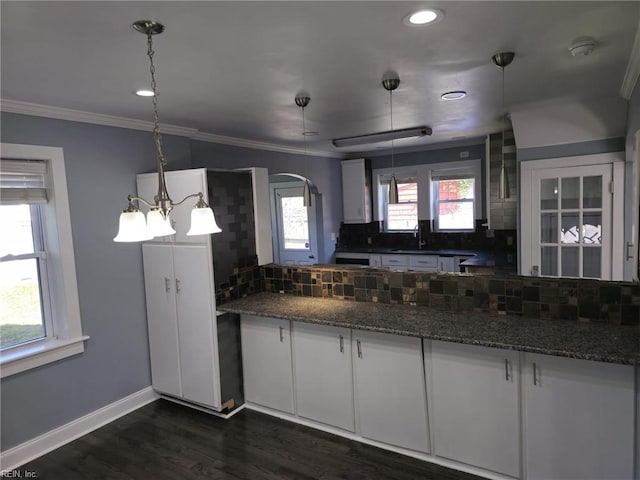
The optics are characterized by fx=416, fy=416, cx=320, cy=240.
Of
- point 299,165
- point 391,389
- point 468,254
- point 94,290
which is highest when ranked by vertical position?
point 299,165

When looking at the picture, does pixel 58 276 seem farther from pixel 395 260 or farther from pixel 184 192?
pixel 395 260

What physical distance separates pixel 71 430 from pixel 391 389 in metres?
2.32

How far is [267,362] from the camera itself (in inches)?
126

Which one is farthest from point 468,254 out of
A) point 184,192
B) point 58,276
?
point 58,276

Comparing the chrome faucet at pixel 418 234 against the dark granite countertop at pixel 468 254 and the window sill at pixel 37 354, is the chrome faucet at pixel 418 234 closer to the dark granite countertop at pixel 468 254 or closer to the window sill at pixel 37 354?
the dark granite countertop at pixel 468 254

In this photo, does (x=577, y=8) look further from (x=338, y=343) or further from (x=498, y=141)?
(x=498, y=141)

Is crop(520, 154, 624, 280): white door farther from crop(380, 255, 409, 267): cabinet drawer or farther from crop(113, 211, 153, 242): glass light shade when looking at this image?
crop(113, 211, 153, 242): glass light shade

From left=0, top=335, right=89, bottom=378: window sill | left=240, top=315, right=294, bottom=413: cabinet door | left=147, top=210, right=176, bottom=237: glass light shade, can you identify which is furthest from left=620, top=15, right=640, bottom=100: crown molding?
left=0, top=335, right=89, bottom=378: window sill

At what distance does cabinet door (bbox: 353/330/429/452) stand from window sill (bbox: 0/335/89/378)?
2034 millimetres

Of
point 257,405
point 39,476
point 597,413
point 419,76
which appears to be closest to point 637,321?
point 597,413

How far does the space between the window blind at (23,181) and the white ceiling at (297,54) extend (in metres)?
0.43

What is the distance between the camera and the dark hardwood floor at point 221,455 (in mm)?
2557

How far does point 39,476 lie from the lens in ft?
8.57

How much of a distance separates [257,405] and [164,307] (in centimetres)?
110
